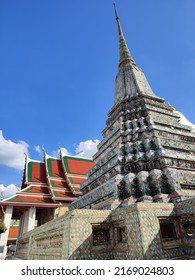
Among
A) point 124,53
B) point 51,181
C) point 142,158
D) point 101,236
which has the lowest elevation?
point 101,236


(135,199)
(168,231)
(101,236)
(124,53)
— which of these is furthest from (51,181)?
(168,231)

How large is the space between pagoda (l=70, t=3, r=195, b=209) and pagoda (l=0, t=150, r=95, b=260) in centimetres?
762

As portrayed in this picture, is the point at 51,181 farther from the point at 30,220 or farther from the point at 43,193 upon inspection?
the point at 30,220

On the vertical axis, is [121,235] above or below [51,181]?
below

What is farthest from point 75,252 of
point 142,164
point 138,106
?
point 138,106

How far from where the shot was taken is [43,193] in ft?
60.0

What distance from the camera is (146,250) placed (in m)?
4.07

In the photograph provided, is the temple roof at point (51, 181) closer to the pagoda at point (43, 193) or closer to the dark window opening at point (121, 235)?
the pagoda at point (43, 193)

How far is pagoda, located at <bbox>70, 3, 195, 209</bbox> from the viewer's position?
716cm

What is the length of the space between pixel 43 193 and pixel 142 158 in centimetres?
1328

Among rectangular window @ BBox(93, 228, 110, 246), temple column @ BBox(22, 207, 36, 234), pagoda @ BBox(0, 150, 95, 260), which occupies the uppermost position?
pagoda @ BBox(0, 150, 95, 260)

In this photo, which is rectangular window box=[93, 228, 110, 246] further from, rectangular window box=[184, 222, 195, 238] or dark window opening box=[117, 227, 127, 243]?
rectangular window box=[184, 222, 195, 238]

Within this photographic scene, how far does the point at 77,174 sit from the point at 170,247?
1745 centimetres

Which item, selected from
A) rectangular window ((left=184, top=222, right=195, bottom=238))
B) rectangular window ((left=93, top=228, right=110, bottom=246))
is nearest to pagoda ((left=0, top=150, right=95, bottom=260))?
rectangular window ((left=93, top=228, right=110, bottom=246))
